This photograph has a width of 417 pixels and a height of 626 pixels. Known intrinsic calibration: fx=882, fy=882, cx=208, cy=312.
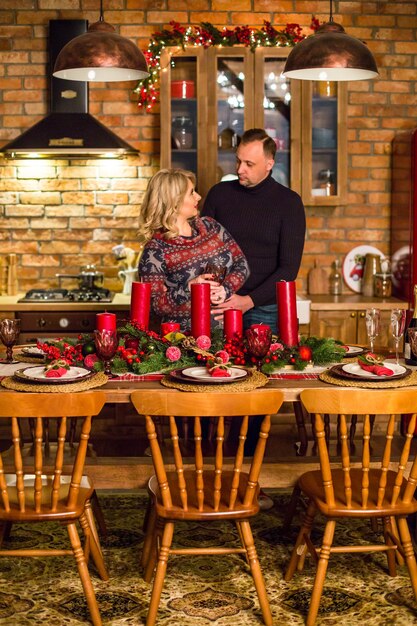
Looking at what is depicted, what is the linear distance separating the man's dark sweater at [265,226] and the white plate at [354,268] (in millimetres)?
1341

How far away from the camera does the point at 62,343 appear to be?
3.33 m

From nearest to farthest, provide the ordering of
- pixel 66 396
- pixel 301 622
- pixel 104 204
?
1. pixel 66 396
2. pixel 301 622
3. pixel 104 204

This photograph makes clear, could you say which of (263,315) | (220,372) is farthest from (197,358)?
(263,315)

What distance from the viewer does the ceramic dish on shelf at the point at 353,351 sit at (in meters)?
3.37

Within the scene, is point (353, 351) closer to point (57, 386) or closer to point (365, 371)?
point (365, 371)

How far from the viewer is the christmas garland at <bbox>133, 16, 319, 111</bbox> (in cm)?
514

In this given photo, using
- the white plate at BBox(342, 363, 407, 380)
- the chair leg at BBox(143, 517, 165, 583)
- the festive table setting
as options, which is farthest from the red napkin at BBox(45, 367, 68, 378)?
the white plate at BBox(342, 363, 407, 380)

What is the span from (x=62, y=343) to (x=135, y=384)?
0.49 m

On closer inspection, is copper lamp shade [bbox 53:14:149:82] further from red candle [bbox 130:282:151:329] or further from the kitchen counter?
the kitchen counter

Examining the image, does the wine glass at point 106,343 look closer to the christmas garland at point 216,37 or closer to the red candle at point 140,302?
the red candle at point 140,302

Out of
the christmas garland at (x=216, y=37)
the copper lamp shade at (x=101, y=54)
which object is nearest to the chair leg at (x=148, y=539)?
the copper lamp shade at (x=101, y=54)

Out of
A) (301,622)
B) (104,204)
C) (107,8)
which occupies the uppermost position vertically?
(107,8)

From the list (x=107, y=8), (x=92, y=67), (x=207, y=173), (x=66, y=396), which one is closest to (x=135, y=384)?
(x=66, y=396)

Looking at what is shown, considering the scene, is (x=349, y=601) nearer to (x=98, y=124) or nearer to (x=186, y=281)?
(x=186, y=281)
